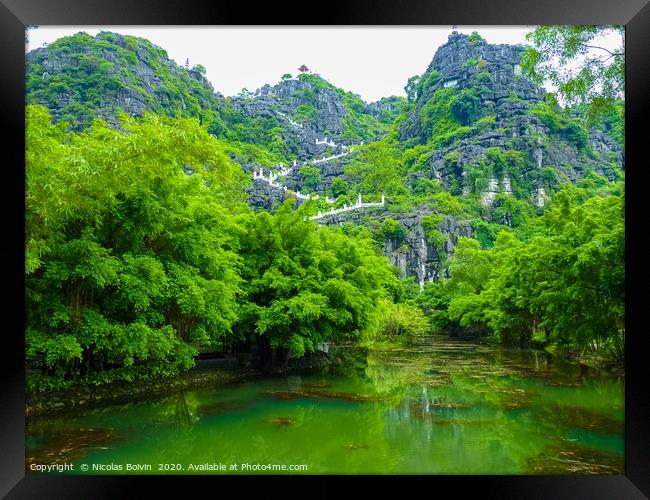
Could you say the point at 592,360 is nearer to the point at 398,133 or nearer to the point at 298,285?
the point at 298,285

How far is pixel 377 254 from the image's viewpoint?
30.7ft

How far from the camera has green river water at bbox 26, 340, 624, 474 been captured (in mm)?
3650

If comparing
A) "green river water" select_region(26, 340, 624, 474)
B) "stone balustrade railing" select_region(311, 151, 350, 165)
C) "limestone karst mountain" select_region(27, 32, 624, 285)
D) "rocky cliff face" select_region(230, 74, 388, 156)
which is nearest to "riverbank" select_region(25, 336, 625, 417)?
"green river water" select_region(26, 340, 624, 474)

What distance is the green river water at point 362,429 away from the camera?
3650 millimetres
